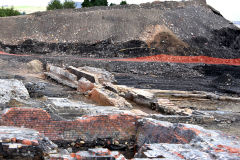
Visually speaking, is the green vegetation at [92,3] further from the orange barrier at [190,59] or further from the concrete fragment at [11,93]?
the concrete fragment at [11,93]

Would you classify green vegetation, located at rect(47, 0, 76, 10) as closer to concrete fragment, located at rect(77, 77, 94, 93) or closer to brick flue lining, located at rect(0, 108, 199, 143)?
concrete fragment, located at rect(77, 77, 94, 93)

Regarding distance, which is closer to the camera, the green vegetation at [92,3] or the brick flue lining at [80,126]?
the brick flue lining at [80,126]

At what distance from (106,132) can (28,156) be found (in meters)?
2.65

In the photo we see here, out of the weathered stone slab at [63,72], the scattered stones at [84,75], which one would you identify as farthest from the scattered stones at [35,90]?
the weathered stone slab at [63,72]

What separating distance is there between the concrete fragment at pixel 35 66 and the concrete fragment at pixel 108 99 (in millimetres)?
7650

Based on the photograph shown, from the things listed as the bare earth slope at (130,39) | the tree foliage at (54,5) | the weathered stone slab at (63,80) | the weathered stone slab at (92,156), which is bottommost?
the weathered stone slab at (63,80)

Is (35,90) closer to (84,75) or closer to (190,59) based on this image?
(84,75)

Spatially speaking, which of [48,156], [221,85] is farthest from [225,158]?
[221,85]

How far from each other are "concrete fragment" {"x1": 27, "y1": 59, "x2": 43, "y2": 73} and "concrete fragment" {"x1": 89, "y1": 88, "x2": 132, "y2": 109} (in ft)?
25.1

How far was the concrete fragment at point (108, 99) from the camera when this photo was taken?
36.5 feet

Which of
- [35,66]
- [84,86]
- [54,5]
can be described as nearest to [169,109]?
[84,86]

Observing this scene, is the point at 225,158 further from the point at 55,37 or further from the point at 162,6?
the point at 162,6

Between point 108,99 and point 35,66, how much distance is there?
396 inches

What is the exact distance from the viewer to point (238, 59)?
2842cm
